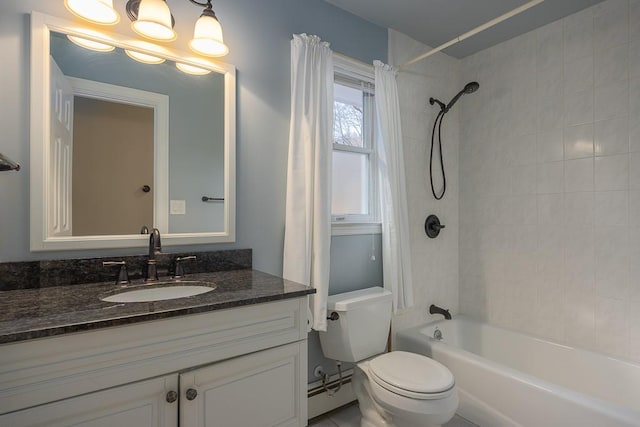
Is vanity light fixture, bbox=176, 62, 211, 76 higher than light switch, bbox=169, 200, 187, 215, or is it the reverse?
vanity light fixture, bbox=176, 62, 211, 76

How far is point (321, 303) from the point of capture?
169 cm

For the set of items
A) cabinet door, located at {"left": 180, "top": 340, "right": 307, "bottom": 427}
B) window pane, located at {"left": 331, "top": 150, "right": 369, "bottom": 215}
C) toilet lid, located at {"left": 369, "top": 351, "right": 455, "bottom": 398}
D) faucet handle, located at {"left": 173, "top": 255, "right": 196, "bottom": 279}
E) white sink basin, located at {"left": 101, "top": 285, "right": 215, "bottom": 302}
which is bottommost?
toilet lid, located at {"left": 369, "top": 351, "right": 455, "bottom": 398}

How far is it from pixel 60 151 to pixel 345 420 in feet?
6.46

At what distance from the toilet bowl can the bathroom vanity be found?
1.53ft

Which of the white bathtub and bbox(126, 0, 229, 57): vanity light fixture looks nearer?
bbox(126, 0, 229, 57): vanity light fixture

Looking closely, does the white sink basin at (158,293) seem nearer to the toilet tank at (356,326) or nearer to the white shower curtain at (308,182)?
the white shower curtain at (308,182)

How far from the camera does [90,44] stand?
1.32 meters

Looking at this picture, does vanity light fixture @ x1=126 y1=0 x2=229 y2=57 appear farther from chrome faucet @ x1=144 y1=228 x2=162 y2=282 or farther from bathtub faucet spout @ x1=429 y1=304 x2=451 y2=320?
bathtub faucet spout @ x1=429 y1=304 x2=451 y2=320

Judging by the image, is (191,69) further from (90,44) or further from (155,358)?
(155,358)

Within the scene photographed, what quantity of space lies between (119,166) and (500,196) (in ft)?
8.11

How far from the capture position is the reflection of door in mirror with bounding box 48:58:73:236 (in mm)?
1252

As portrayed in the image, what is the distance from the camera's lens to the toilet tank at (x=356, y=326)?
1.73 metres

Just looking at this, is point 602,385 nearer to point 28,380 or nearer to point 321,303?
point 321,303

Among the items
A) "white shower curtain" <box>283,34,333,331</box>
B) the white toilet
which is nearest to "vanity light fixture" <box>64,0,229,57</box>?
"white shower curtain" <box>283,34,333,331</box>
